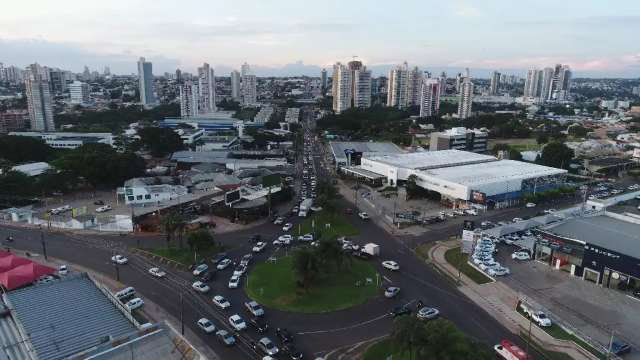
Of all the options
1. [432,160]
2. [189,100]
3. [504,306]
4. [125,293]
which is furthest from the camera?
[189,100]

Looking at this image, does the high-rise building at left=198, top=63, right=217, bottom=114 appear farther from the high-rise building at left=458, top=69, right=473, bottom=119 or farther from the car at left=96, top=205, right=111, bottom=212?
the car at left=96, top=205, right=111, bottom=212

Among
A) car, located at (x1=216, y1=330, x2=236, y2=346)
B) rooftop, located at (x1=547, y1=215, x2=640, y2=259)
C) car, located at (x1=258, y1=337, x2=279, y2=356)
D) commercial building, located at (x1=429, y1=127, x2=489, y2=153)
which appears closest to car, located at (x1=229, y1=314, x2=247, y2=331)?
car, located at (x1=216, y1=330, x2=236, y2=346)

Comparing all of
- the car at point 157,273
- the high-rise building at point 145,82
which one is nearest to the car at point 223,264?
the car at point 157,273

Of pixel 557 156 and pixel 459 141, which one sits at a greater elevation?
pixel 459 141

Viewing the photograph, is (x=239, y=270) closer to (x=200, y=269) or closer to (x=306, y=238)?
(x=200, y=269)

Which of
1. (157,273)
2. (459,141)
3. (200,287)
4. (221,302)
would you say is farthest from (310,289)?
(459,141)

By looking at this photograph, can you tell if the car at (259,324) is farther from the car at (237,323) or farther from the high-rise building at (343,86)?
the high-rise building at (343,86)
